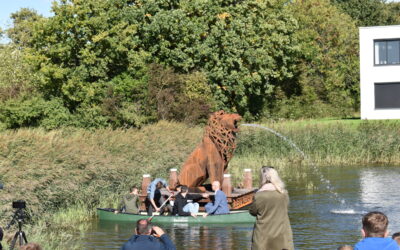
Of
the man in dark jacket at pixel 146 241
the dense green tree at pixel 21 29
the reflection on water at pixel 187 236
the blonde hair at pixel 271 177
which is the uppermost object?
the dense green tree at pixel 21 29

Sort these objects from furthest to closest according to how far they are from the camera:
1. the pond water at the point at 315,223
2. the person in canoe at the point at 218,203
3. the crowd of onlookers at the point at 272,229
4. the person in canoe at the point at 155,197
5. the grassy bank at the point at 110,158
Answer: the person in canoe at the point at 155,197 < the person in canoe at the point at 218,203 < the grassy bank at the point at 110,158 < the pond water at the point at 315,223 < the crowd of onlookers at the point at 272,229

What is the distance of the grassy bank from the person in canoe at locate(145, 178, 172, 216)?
6.04 ft

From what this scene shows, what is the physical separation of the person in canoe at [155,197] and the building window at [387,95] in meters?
43.5

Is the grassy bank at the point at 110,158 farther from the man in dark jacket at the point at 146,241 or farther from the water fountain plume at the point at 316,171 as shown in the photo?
the man in dark jacket at the point at 146,241

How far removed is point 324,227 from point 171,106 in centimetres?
3210

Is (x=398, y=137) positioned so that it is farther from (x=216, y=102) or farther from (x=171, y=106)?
(x=216, y=102)

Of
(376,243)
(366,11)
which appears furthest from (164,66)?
(376,243)

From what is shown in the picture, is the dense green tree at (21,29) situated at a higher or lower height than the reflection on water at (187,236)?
higher

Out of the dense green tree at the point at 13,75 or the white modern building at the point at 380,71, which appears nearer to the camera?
the dense green tree at the point at 13,75

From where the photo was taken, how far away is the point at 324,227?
2291 cm

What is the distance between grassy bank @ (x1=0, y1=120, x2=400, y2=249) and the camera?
21562 mm

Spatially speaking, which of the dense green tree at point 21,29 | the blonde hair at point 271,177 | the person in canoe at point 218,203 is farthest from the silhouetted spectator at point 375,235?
the dense green tree at point 21,29

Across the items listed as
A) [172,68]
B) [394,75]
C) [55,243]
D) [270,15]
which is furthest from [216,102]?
[55,243]

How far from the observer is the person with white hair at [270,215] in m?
11.6
